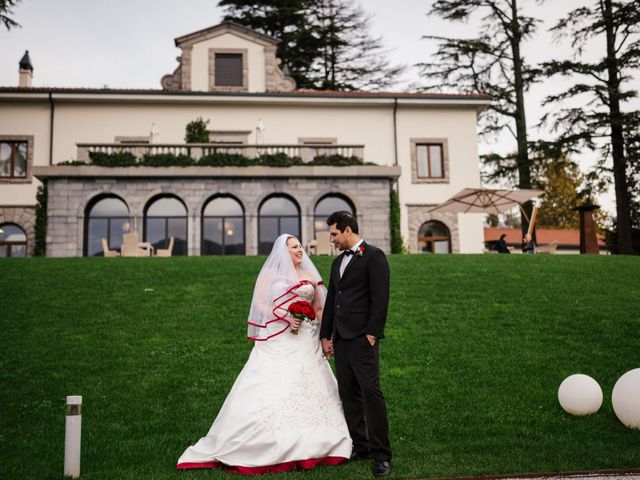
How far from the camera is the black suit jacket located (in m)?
5.49

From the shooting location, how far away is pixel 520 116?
31312 millimetres

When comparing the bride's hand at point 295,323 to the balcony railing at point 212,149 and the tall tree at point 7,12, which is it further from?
the balcony railing at point 212,149

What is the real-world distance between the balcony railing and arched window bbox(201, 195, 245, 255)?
2.08 meters

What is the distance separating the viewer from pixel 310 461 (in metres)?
5.38

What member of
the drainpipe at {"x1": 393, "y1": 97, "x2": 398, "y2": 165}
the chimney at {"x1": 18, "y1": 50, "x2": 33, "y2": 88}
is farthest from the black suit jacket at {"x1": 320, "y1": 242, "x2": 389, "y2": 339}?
the chimney at {"x1": 18, "y1": 50, "x2": 33, "y2": 88}

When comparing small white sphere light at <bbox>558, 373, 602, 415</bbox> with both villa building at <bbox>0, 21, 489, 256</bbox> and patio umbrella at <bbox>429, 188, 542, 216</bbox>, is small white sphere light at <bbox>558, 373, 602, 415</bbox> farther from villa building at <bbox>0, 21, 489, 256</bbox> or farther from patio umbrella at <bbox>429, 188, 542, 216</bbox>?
villa building at <bbox>0, 21, 489, 256</bbox>

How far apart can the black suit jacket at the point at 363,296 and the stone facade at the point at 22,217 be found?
2512 cm

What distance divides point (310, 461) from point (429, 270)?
10.9 m

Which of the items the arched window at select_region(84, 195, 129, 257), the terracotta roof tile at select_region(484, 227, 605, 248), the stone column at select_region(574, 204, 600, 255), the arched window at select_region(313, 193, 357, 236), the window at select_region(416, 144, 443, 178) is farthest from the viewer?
the terracotta roof tile at select_region(484, 227, 605, 248)

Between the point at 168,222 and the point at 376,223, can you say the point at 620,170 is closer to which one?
the point at 376,223

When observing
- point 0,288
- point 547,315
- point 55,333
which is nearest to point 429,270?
point 547,315

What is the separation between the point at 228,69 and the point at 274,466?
27.8 meters

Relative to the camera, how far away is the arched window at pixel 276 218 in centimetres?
2550

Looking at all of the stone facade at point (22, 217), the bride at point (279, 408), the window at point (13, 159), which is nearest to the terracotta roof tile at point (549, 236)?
the stone facade at point (22, 217)
